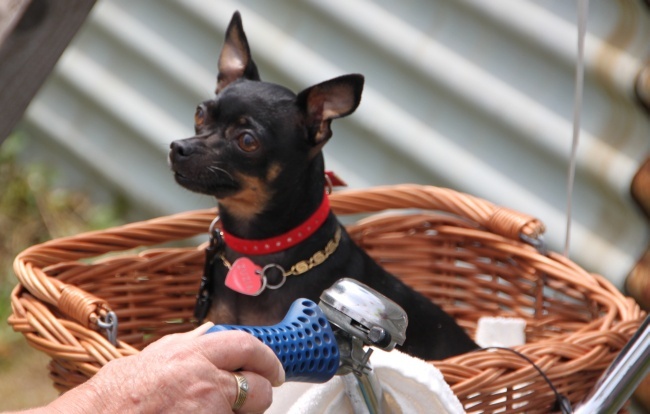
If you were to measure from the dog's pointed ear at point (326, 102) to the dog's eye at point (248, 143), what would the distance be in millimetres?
141

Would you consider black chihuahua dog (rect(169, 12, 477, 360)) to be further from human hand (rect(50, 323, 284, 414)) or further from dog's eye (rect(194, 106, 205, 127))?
human hand (rect(50, 323, 284, 414))

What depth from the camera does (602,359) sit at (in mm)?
1709

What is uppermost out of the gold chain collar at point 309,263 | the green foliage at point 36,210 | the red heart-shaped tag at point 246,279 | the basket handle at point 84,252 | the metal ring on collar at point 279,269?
the gold chain collar at point 309,263

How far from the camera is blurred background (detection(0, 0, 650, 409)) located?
268 cm

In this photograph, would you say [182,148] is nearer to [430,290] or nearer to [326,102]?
[326,102]

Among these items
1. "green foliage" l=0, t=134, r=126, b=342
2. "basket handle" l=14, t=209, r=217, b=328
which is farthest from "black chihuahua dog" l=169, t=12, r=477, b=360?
"green foliage" l=0, t=134, r=126, b=342

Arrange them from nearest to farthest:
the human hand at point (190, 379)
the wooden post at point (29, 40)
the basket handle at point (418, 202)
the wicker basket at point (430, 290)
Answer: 1. the human hand at point (190, 379)
2. the wooden post at point (29, 40)
3. the wicker basket at point (430, 290)
4. the basket handle at point (418, 202)

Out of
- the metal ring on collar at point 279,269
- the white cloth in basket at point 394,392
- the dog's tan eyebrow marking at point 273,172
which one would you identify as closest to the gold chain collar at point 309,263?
the metal ring on collar at point 279,269

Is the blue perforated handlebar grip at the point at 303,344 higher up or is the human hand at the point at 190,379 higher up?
the blue perforated handlebar grip at the point at 303,344

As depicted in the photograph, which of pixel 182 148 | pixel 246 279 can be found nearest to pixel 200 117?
pixel 182 148

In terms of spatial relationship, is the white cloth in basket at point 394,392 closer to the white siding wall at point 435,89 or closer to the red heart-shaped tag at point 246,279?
the red heart-shaped tag at point 246,279

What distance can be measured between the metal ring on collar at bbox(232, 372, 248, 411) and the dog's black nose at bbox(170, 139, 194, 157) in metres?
0.98

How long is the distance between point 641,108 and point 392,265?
2.61ft

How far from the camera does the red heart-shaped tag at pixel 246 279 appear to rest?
2033 millimetres
